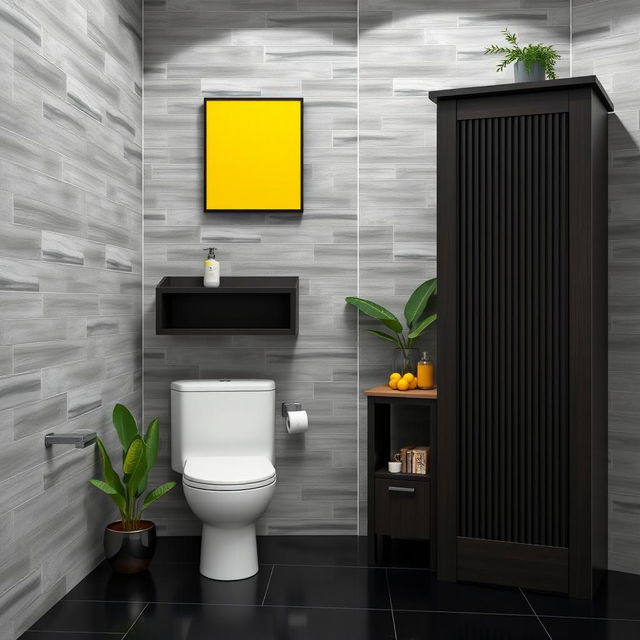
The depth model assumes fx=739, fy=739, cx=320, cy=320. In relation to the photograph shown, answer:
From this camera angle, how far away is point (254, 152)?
362cm

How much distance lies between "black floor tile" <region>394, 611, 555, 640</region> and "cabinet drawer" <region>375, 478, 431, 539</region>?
0.51 metres

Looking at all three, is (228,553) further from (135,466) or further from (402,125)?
(402,125)

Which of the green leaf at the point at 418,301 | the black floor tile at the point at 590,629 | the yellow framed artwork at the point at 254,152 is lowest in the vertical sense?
the black floor tile at the point at 590,629

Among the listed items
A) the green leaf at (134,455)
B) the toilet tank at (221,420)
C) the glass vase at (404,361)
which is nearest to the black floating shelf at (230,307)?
the toilet tank at (221,420)

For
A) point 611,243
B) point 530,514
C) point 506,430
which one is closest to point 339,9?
point 611,243

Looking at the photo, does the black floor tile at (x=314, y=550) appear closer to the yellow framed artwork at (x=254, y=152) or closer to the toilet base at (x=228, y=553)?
the toilet base at (x=228, y=553)

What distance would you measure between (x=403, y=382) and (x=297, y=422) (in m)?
0.54

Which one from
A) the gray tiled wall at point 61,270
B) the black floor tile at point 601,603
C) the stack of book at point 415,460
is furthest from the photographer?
the stack of book at point 415,460

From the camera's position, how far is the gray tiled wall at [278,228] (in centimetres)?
365

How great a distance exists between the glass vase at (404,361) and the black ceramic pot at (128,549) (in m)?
1.32

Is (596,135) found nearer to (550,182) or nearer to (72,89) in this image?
→ (550,182)

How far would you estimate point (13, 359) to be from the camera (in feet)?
7.94

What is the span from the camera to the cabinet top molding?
2.81 meters

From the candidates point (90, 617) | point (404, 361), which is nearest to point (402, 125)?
point (404, 361)
